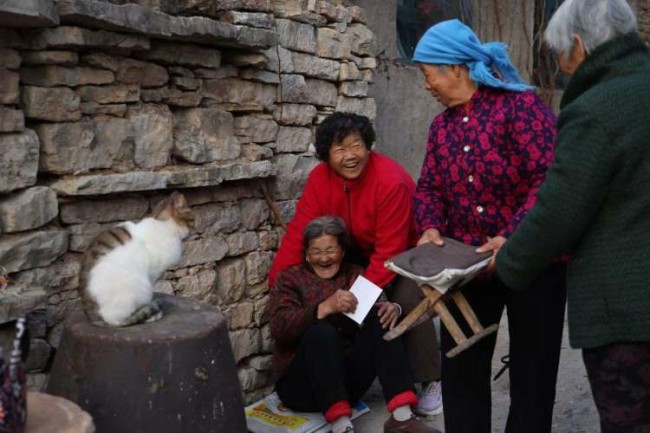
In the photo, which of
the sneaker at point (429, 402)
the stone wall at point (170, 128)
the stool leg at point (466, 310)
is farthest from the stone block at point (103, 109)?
the sneaker at point (429, 402)

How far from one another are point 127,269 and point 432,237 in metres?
1.16

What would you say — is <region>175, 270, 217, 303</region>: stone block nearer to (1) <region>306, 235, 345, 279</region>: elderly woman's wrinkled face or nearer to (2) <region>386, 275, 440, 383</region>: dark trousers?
(1) <region>306, 235, 345, 279</region>: elderly woman's wrinkled face

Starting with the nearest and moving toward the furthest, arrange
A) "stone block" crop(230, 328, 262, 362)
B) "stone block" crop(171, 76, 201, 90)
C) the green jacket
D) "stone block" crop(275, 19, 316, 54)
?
the green jacket → "stone block" crop(171, 76, 201, 90) → "stone block" crop(230, 328, 262, 362) → "stone block" crop(275, 19, 316, 54)

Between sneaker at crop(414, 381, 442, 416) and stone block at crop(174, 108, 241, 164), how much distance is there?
1541 mm

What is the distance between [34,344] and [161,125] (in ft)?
3.60

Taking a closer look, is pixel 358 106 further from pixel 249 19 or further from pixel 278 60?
pixel 249 19

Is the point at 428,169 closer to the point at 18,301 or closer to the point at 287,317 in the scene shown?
the point at 287,317

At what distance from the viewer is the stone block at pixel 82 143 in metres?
3.47

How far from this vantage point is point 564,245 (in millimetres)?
2645

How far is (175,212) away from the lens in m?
3.26

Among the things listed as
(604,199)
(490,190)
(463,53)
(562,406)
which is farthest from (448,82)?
(562,406)

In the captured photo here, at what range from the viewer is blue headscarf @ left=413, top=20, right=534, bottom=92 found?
3.31 m

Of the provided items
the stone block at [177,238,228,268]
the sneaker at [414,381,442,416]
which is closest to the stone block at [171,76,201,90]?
the stone block at [177,238,228,268]

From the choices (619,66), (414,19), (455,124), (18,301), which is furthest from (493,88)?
(414,19)
